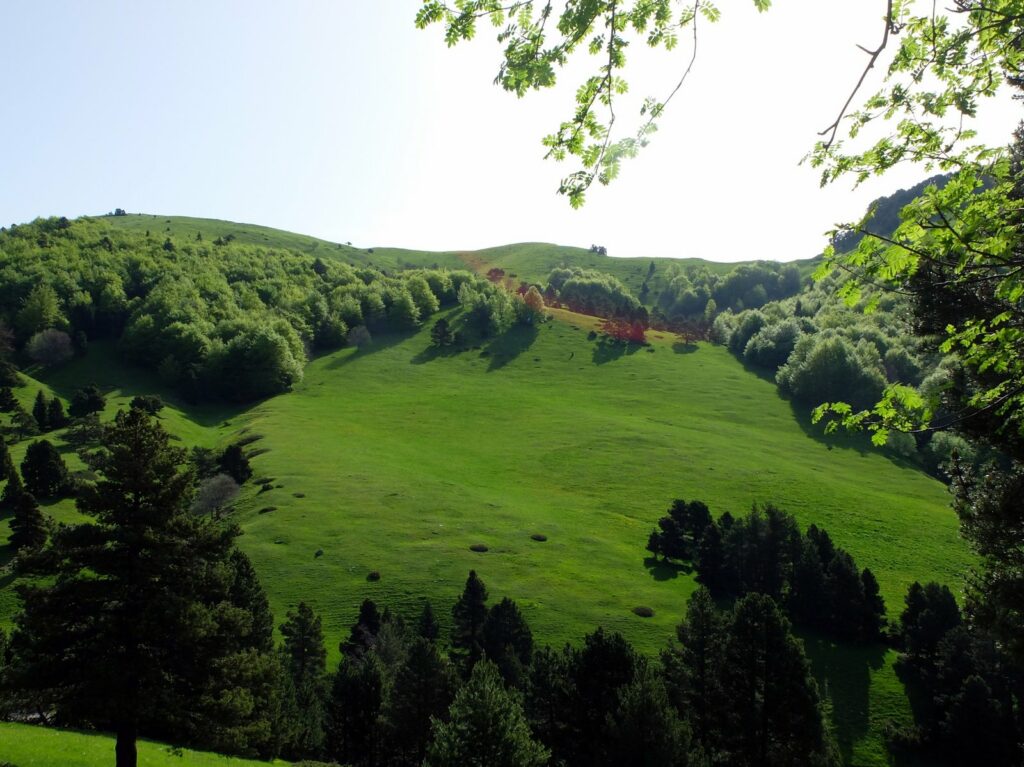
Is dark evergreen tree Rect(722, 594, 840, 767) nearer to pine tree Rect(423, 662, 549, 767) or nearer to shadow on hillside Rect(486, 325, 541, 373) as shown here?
pine tree Rect(423, 662, 549, 767)

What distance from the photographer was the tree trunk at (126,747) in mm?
21328

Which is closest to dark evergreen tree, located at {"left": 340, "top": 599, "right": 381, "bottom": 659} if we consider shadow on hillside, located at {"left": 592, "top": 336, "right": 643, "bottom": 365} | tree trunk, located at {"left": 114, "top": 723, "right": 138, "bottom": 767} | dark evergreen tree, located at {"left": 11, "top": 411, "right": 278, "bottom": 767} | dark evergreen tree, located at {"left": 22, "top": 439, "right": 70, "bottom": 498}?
tree trunk, located at {"left": 114, "top": 723, "right": 138, "bottom": 767}

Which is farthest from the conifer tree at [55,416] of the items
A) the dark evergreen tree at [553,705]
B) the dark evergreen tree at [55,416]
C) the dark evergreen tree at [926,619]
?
the dark evergreen tree at [926,619]

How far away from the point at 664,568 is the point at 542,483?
25843mm

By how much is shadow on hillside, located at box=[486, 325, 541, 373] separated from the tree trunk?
119225 mm

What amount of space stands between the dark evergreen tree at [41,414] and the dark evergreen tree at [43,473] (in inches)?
961

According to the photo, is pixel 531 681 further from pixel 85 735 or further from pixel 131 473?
pixel 131 473

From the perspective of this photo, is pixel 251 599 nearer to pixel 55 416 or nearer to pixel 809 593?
pixel 809 593

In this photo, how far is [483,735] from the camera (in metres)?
26.9

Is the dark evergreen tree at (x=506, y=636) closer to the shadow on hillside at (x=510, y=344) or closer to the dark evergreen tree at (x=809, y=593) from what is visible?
the dark evergreen tree at (x=809, y=593)

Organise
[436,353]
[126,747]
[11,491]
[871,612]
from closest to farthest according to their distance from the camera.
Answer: [126,747], [871,612], [11,491], [436,353]

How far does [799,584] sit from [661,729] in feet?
114

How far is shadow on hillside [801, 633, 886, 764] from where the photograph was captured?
43969 mm

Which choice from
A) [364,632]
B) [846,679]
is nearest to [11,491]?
[364,632]
